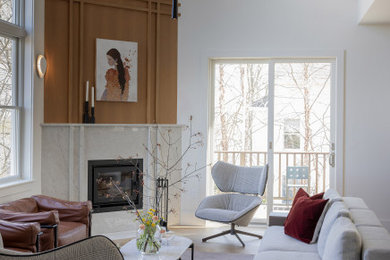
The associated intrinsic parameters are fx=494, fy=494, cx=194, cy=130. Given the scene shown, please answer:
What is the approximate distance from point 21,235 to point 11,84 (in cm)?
200

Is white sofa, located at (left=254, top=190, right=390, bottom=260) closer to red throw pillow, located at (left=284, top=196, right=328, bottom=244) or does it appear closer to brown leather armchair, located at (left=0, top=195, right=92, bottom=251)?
red throw pillow, located at (left=284, top=196, right=328, bottom=244)

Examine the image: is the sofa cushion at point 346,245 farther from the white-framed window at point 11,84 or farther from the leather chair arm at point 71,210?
the white-framed window at point 11,84

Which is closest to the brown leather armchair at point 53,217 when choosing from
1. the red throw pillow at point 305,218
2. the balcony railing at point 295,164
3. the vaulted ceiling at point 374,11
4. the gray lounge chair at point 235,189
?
the gray lounge chair at point 235,189

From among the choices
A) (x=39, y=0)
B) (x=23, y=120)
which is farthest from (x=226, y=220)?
(x=39, y=0)

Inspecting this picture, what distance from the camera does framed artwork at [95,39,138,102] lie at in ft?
19.9

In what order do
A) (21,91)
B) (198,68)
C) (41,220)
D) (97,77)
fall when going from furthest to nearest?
(198,68) → (97,77) → (21,91) → (41,220)

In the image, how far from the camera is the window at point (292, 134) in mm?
6414

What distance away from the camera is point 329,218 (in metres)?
3.55

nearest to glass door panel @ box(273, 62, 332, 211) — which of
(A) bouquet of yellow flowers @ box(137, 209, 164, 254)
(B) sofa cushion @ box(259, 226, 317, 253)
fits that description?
(B) sofa cushion @ box(259, 226, 317, 253)

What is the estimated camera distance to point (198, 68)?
254 inches

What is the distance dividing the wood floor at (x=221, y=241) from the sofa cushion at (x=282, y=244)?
44.3 inches

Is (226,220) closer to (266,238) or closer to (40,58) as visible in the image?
(266,238)

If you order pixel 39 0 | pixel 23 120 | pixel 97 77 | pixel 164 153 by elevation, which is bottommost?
pixel 164 153

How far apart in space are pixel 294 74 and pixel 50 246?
3813 millimetres
